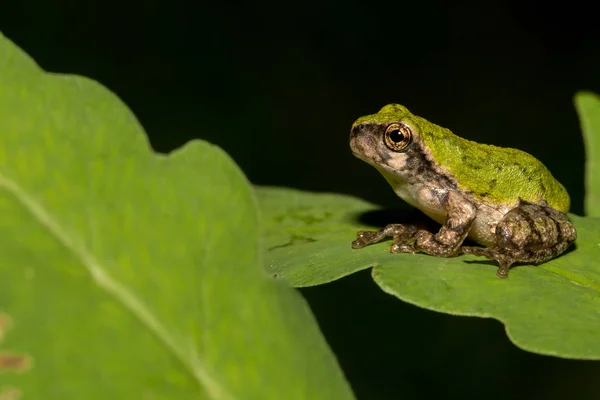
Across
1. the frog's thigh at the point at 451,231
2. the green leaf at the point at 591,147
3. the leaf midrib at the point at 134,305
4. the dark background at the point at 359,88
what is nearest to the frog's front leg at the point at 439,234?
the frog's thigh at the point at 451,231

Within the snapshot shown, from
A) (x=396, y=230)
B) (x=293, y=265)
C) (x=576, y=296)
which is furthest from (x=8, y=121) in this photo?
(x=396, y=230)

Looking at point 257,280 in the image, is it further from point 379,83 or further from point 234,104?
point 379,83

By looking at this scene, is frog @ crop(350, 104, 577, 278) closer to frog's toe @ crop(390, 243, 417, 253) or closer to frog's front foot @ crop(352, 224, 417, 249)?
frog's front foot @ crop(352, 224, 417, 249)

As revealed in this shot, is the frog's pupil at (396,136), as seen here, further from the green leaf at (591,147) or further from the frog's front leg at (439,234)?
the green leaf at (591,147)

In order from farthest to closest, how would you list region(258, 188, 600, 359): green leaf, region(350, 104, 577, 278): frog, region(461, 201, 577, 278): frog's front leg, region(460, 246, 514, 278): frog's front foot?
1. region(350, 104, 577, 278): frog
2. region(461, 201, 577, 278): frog's front leg
3. region(460, 246, 514, 278): frog's front foot
4. region(258, 188, 600, 359): green leaf

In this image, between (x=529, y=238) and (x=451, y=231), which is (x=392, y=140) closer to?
(x=451, y=231)

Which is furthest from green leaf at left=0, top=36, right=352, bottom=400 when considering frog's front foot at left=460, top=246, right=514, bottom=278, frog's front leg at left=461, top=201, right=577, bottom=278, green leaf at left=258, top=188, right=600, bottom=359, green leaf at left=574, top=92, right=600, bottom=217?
green leaf at left=574, top=92, right=600, bottom=217

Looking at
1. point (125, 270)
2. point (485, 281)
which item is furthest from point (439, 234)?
point (125, 270)
